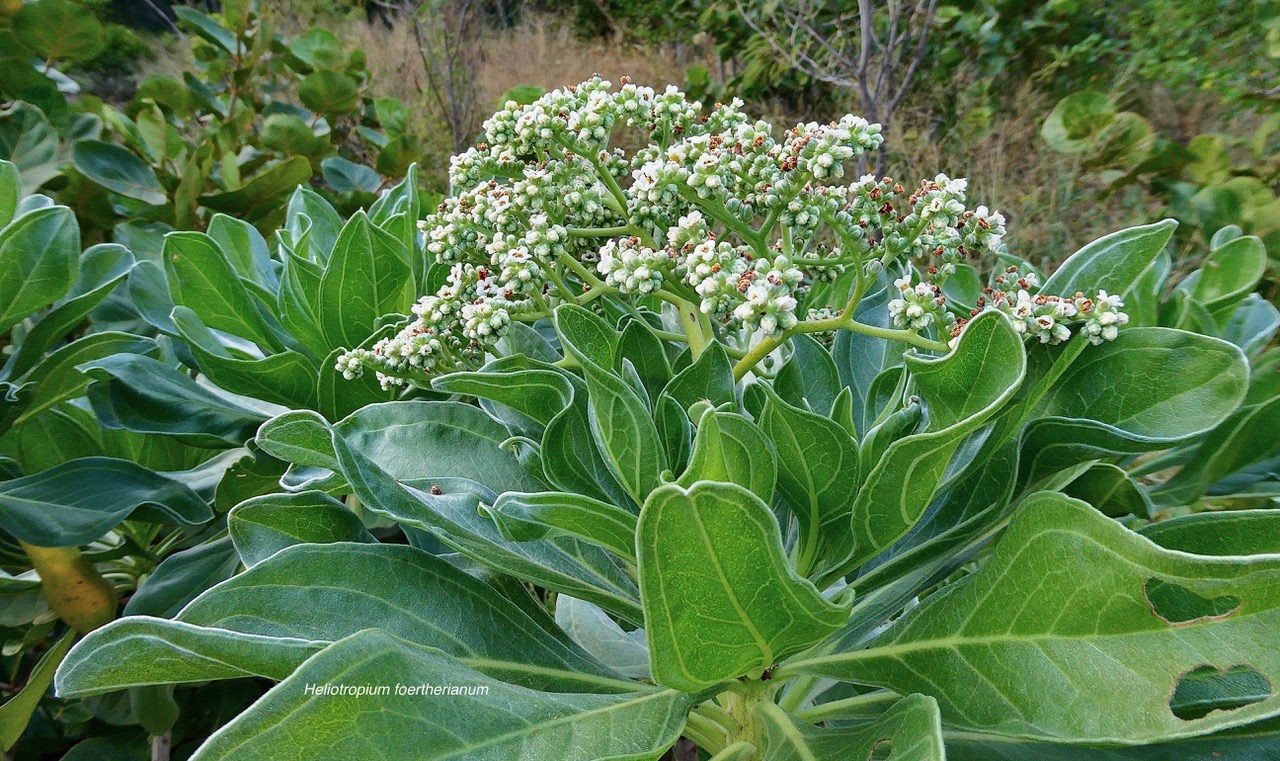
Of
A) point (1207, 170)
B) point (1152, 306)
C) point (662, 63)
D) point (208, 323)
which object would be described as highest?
point (1152, 306)

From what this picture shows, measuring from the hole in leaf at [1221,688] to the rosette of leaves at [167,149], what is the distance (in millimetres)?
2321

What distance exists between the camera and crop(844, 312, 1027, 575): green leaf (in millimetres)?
751

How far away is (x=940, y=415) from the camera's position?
86 centimetres

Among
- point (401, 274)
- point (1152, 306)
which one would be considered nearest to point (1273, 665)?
point (1152, 306)

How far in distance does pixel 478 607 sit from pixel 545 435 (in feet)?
0.80

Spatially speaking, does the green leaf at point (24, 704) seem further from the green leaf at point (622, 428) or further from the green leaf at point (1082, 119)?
the green leaf at point (1082, 119)

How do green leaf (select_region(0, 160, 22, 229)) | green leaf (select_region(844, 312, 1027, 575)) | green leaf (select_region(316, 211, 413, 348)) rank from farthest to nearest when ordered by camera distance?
1. green leaf (select_region(0, 160, 22, 229))
2. green leaf (select_region(316, 211, 413, 348))
3. green leaf (select_region(844, 312, 1027, 575))

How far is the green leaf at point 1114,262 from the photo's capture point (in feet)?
3.28

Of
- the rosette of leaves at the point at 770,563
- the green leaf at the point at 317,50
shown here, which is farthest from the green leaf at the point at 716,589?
the green leaf at the point at 317,50

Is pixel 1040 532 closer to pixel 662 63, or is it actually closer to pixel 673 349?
pixel 673 349

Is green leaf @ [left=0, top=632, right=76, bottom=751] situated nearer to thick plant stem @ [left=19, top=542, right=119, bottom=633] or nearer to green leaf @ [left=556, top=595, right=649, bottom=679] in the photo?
thick plant stem @ [left=19, top=542, right=119, bottom=633]

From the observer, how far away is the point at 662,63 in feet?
34.1

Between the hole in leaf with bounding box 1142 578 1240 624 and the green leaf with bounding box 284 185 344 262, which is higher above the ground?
the hole in leaf with bounding box 1142 578 1240 624

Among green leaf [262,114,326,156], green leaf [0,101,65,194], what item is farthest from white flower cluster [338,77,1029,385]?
green leaf [262,114,326,156]
